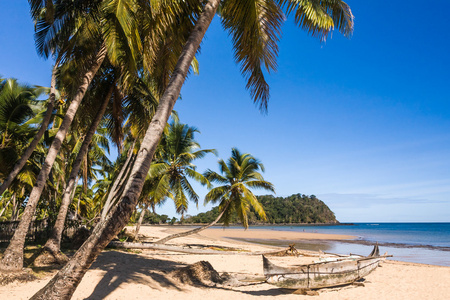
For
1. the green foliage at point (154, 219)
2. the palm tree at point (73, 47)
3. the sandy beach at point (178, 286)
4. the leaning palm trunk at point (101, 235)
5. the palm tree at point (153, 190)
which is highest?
the palm tree at point (73, 47)

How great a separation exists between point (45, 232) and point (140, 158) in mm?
10505

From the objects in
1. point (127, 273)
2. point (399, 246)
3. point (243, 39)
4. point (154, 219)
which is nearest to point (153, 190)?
point (127, 273)

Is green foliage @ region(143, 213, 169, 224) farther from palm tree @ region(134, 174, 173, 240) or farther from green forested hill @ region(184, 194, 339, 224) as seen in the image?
palm tree @ region(134, 174, 173, 240)

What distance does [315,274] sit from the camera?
8.36 metres

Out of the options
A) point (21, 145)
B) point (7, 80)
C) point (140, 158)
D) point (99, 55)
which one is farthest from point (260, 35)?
point (21, 145)

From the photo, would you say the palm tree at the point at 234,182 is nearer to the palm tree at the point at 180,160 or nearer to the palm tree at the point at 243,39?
the palm tree at the point at 180,160

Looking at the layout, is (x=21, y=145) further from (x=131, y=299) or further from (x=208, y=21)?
(x=208, y=21)

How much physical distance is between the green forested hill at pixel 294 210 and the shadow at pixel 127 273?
81092 millimetres

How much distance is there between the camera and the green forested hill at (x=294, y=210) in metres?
96.3

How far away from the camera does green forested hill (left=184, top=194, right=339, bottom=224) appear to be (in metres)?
96.3

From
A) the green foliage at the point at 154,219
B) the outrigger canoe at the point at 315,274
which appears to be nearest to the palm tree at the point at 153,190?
the outrigger canoe at the point at 315,274

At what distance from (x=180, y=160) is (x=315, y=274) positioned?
11373 mm

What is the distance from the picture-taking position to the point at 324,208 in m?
118

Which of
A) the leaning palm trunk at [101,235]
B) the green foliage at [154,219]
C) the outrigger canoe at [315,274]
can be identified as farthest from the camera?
the green foliage at [154,219]
